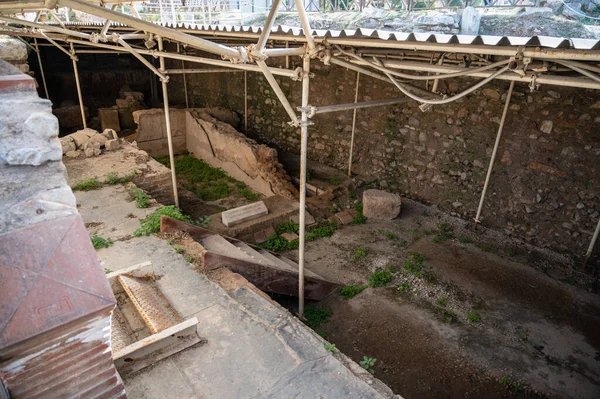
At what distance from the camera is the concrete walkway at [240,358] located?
3186 millimetres

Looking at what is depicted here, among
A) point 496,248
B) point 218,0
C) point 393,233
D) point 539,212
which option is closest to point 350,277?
point 393,233

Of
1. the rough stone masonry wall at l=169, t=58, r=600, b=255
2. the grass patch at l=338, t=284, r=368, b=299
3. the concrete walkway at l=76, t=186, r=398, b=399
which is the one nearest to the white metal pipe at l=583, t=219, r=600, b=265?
the rough stone masonry wall at l=169, t=58, r=600, b=255

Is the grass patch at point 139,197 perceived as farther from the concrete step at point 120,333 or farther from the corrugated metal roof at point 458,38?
the corrugated metal roof at point 458,38

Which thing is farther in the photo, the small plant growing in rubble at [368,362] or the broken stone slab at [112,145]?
the broken stone slab at [112,145]

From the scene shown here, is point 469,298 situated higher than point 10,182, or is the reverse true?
point 10,182

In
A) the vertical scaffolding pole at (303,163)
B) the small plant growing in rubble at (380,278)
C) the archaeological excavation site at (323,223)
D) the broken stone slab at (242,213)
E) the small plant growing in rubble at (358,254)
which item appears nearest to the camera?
the archaeological excavation site at (323,223)

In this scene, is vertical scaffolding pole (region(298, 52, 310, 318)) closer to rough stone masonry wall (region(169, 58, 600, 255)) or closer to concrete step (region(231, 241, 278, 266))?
concrete step (region(231, 241, 278, 266))

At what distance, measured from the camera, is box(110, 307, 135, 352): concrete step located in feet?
11.1

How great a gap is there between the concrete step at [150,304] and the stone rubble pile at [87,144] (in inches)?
193

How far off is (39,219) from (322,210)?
6613 mm

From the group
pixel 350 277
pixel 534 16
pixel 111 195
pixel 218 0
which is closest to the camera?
pixel 350 277

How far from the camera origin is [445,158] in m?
7.67

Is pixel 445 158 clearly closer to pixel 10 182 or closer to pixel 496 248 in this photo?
pixel 496 248

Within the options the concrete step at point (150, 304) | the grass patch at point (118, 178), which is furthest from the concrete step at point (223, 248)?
the grass patch at point (118, 178)
